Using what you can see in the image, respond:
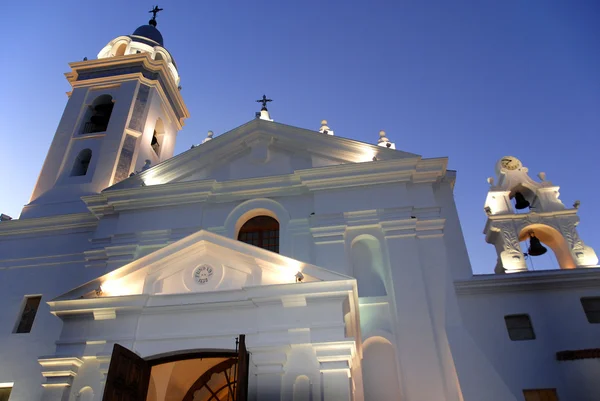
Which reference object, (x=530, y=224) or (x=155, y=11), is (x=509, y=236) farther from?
(x=155, y=11)

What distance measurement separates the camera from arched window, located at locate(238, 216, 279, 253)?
13.8 metres

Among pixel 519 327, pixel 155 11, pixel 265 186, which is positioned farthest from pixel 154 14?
pixel 519 327

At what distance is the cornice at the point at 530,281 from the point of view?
1198 cm

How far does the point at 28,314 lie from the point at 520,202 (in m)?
14.0

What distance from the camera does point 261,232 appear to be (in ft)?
46.2

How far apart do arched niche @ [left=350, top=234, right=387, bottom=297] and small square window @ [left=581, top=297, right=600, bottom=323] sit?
4597mm

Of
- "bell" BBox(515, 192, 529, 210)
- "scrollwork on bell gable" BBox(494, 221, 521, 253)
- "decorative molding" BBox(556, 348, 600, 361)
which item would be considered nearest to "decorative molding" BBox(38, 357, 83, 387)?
"decorative molding" BBox(556, 348, 600, 361)

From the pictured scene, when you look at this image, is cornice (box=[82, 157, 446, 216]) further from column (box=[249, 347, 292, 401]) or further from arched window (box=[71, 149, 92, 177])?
column (box=[249, 347, 292, 401])

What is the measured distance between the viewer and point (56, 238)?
611 inches

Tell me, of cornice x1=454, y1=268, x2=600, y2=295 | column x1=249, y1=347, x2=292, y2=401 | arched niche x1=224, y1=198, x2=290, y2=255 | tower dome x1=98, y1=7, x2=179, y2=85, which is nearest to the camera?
column x1=249, y1=347, x2=292, y2=401

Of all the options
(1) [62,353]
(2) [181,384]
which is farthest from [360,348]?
(1) [62,353]

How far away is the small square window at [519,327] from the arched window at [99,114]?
594 inches

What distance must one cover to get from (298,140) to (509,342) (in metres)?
7.69

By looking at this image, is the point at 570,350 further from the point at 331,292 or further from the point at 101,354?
the point at 101,354
